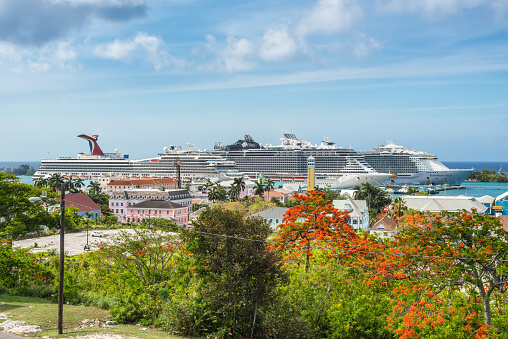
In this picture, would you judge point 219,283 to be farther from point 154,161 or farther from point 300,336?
point 154,161

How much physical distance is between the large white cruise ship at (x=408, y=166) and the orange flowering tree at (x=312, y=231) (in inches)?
3826

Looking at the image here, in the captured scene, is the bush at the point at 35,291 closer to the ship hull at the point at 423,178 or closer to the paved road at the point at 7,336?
the paved road at the point at 7,336

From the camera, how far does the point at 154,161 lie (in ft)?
368

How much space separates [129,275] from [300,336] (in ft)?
20.9

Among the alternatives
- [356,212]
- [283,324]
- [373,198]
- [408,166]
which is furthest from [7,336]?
[408,166]

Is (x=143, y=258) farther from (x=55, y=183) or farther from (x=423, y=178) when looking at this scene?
(x=423, y=178)

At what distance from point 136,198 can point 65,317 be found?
47.9 metres

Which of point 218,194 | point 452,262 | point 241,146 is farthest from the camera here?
point 241,146

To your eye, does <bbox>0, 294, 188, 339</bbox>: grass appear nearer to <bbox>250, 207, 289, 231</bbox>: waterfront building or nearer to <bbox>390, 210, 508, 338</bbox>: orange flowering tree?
<bbox>390, 210, 508, 338</bbox>: orange flowering tree

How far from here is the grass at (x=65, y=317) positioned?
11.9m

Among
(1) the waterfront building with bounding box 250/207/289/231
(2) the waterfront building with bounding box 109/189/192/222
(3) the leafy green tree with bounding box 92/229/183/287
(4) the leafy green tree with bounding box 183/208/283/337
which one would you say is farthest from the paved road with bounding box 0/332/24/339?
(2) the waterfront building with bounding box 109/189/192/222

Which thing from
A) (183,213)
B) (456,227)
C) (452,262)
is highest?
(456,227)

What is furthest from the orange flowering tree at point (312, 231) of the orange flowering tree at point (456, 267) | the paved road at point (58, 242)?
the paved road at point (58, 242)

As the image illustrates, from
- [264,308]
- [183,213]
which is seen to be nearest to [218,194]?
[183,213]
